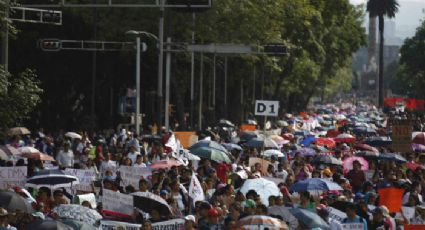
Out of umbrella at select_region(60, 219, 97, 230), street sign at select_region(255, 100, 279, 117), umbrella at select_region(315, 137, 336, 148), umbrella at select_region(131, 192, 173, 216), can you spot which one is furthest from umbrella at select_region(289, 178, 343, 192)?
umbrella at select_region(315, 137, 336, 148)

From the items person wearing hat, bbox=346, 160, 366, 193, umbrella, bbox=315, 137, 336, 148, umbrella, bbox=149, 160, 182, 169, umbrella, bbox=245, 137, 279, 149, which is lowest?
umbrella, bbox=315, 137, 336, 148

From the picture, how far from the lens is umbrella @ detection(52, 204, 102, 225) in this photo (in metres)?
16.6

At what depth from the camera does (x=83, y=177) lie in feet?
75.9

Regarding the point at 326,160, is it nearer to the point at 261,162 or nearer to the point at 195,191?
the point at 261,162

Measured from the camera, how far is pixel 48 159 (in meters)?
A: 28.5

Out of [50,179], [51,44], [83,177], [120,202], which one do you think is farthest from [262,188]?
[51,44]

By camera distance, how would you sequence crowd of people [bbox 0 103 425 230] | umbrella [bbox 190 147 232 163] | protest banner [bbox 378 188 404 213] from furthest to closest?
Result: umbrella [bbox 190 147 232 163], protest banner [bbox 378 188 404 213], crowd of people [bbox 0 103 425 230]

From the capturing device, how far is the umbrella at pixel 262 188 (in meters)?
21.0

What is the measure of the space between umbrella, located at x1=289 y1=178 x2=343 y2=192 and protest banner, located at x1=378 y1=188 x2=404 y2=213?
1703 mm

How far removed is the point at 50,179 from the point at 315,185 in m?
4.38

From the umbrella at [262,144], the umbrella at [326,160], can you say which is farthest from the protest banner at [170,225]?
the umbrella at [262,144]

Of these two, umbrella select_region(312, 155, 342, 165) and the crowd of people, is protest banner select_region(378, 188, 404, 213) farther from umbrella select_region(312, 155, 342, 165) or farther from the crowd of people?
umbrella select_region(312, 155, 342, 165)

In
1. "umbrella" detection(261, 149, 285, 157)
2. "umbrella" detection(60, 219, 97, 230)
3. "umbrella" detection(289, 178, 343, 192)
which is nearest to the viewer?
"umbrella" detection(60, 219, 97, 230)

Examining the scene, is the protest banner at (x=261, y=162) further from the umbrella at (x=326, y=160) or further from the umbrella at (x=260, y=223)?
the umbrella at (x=260, y=223)
